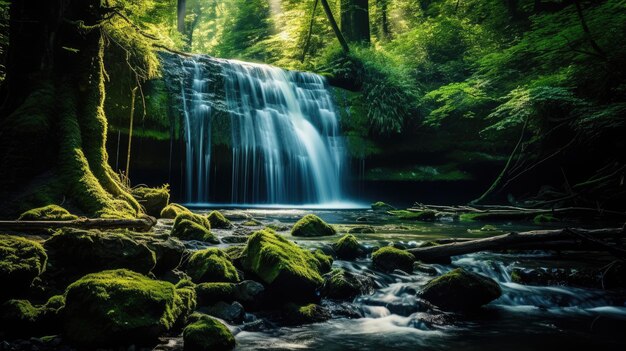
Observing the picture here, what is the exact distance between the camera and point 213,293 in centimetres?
408

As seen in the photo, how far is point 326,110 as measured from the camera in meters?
17.2

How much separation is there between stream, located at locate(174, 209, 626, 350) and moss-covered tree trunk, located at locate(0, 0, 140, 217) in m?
3.47

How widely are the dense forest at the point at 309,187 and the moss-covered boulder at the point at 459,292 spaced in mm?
25

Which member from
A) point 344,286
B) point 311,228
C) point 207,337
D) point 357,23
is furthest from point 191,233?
point 357,23

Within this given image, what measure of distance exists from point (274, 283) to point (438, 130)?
48.1ft

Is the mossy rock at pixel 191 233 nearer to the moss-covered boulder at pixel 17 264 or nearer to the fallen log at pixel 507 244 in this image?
the moss-covered boulder at pixel 17 264

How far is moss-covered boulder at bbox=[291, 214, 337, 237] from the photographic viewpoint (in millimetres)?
8070

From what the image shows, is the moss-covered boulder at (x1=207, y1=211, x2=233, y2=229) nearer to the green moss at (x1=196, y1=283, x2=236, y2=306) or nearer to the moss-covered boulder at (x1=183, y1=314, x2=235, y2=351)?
the green moss at (x1=196, y1=283, x2=236, y2=306)

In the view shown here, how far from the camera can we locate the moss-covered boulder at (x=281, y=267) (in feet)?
14.0

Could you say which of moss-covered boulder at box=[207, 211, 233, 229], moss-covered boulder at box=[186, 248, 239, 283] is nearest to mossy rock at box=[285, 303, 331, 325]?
moss-covered boulder at box=[186, 248, 239, 283]

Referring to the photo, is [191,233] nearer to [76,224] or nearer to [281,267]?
[76,224]

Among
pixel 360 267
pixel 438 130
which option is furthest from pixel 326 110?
pixel 360 267

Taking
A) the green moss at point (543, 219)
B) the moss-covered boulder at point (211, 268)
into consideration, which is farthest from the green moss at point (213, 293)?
the green moss at point (543, 219)

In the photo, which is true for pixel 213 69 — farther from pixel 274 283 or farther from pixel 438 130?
pixel 274 283
